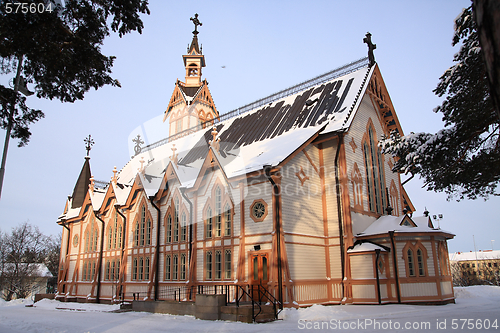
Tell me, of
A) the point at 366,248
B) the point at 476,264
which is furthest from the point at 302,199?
the point at 476,264

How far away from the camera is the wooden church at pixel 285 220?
60.9 ft

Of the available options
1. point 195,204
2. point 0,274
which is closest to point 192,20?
point 195,204

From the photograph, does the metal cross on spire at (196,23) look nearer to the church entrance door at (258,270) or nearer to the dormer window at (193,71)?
the dormer window at (193,71)

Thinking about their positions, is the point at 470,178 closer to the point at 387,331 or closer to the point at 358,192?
the point at 387,331

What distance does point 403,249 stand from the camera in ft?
62.1

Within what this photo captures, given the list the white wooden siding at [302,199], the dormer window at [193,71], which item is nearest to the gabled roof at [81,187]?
the dormer window at [193,71]

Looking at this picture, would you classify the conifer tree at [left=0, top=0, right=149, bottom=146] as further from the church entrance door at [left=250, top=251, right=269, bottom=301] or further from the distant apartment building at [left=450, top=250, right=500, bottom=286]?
the distant apartment building at [left=450, top=250, right=500, bottom=286]

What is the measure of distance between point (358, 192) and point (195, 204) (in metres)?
9.55

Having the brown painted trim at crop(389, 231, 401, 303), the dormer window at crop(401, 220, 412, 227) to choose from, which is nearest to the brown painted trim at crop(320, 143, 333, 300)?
the brown painted trim at crop(389, 231, 401, 303)

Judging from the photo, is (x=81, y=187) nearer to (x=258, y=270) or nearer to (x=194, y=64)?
(x=194, y=64)

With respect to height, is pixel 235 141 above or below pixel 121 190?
above

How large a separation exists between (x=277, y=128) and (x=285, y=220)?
8457 mm

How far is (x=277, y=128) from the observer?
25203 millimetres

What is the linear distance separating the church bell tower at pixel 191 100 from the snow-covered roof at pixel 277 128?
11.5 metres
